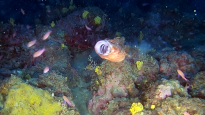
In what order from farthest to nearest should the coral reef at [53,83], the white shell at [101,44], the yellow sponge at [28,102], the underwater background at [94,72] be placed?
the coral reef at [53,83], the white shell at [101,44], the underwater background at [94,72], the yellow sponge at [28,102]

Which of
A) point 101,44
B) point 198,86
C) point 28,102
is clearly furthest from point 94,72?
point 198,86

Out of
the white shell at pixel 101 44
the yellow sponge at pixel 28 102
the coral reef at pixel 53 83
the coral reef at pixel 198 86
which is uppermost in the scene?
the white shell at pixel 101 44

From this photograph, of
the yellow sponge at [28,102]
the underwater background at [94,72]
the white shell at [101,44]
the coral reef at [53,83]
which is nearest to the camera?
the yellow sponge at [28,102]

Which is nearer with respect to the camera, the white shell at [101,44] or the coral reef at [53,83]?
the white shell at [101,44]

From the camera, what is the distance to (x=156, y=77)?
15.4 ft

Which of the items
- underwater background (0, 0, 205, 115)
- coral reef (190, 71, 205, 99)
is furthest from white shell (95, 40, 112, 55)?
coral reef (190, 71, 205, 99)

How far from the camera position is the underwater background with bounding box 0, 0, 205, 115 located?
343 centimetres

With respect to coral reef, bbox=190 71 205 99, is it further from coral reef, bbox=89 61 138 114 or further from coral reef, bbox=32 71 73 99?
coral reef, bbox=32 71 73 99

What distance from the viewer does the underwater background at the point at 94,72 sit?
343 cm

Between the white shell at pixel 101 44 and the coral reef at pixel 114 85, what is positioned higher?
the white shell at pixel 101 44

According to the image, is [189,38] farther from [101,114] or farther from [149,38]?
[101,114]

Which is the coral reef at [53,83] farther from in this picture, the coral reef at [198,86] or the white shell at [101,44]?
the coral reef at [198,86]

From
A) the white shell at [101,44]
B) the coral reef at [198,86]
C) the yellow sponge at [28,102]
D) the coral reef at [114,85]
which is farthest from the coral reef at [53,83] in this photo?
the coral reef at [198,86]

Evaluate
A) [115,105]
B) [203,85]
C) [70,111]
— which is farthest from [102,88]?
[203,85]
